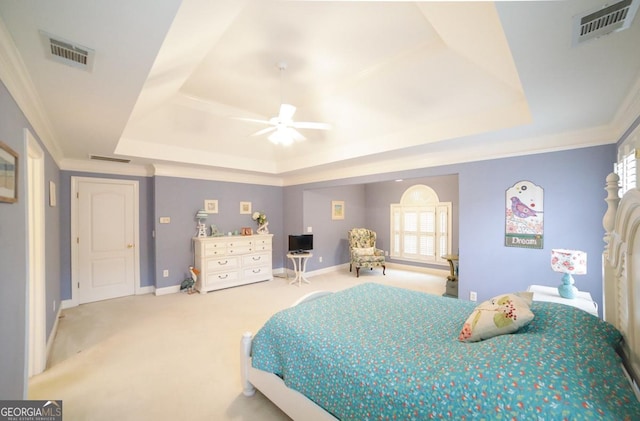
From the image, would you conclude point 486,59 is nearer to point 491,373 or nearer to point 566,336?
point 566,336

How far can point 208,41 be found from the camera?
197cm

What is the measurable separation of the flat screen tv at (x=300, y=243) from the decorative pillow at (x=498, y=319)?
4.19 m

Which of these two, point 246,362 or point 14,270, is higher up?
point 14,270

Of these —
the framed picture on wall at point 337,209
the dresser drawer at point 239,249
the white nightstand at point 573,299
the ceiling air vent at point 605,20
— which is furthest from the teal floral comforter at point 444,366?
the framed picture on wall at point 337,209

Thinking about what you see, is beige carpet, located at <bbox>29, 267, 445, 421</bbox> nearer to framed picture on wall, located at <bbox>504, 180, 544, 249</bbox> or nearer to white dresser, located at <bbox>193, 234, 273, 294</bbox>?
white dresser, located at <bbox>193, 234, 273, 294</bbox>

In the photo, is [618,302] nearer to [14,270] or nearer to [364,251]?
[14,270]

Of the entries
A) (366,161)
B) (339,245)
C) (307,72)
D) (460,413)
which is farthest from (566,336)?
(339,245)

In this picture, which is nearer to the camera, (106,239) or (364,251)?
(106,239)

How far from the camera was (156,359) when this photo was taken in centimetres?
259

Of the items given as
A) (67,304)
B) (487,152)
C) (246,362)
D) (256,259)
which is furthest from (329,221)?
A: (67,304)

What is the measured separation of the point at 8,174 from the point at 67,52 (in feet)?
2.50

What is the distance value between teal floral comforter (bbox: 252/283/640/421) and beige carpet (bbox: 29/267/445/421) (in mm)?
596

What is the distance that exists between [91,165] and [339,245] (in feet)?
17.3

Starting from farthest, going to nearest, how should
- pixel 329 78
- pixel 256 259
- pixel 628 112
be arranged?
pixel 256 259 < pixel 329 78 < pixel 628 112
